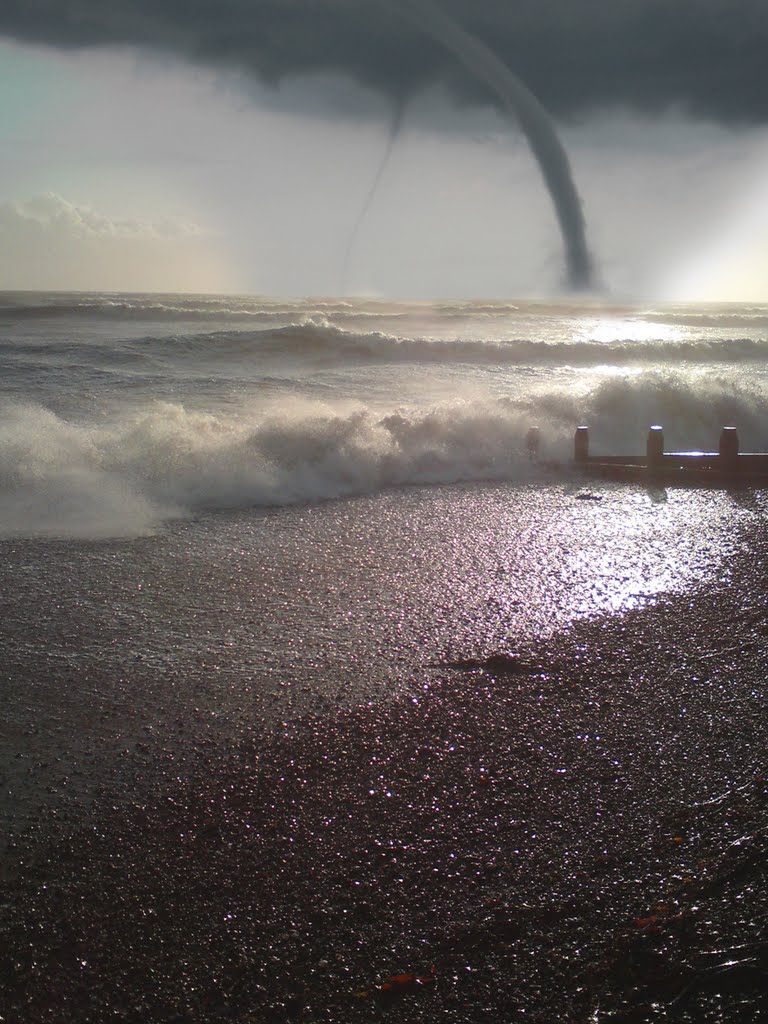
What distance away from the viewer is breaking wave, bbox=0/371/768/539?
1023 cm

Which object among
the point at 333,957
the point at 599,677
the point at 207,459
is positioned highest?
the point at 207,459

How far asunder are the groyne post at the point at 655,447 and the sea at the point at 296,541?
2.58 feet

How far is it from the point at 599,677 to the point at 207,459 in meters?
6.76

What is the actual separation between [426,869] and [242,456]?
824cm


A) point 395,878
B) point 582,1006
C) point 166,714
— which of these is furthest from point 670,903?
point 166,714

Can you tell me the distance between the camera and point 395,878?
398 centimetres

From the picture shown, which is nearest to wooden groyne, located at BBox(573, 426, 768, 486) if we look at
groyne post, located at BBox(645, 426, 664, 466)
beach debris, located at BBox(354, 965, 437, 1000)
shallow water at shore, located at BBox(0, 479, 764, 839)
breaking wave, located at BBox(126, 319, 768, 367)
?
groyne post, located at BBox(645, 426, 664, 466)

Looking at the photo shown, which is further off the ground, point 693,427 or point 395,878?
point 693,427

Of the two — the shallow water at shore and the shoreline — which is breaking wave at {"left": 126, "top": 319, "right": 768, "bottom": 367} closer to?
the shallow water at shore

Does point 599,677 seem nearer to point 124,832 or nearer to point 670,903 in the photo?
point 670,903

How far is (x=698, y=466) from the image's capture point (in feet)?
41.0

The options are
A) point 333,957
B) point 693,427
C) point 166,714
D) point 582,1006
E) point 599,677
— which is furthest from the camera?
point 693,427

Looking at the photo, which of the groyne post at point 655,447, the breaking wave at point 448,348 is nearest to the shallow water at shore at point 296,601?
the groyne post at point 655,447

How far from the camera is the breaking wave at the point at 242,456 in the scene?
33.6 feet
